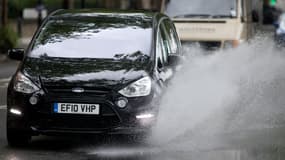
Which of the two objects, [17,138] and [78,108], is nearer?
[78,108]

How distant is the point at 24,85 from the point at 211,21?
375 inches

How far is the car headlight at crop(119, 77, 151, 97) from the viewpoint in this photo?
9117mm

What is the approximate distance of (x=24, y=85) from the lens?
9203 mm

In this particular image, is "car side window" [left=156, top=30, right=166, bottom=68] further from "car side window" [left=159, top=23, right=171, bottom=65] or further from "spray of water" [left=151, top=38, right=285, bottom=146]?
"spray of water" [left=151, top=38, right=285, bottom=146]

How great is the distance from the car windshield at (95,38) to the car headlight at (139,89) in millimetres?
597

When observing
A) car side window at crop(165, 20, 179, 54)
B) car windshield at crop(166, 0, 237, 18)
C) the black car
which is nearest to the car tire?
the black car

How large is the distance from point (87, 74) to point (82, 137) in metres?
1.10

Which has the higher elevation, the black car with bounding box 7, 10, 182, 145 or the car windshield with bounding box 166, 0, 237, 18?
the black car with bounding box 7, 10, 182, 145

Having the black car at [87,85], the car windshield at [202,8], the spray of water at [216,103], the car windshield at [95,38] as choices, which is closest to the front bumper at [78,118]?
the black car at [87,85]

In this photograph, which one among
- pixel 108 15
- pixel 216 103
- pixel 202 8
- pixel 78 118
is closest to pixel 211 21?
pixel 202 8

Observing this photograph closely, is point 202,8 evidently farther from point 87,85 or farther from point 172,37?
point 87,85

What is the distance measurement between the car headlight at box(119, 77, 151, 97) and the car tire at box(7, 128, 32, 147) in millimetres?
1209

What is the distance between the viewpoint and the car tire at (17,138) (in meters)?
9.31

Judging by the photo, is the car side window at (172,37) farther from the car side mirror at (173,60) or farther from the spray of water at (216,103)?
the car side mirror at (173,60)
